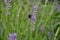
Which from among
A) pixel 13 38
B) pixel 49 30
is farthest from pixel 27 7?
pixel 13 38

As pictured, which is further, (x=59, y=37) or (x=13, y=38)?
(x=59, y=37)

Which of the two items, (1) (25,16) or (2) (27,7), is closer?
(1) (25,16)

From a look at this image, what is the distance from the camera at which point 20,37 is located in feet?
6.31

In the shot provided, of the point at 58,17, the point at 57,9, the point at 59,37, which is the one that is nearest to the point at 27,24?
the point at 59,37

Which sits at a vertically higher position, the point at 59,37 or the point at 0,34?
the point at 0,34

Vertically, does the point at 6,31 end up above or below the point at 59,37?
above

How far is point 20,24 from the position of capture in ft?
7.13

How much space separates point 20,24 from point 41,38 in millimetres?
276

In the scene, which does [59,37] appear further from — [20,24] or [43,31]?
[20,24]

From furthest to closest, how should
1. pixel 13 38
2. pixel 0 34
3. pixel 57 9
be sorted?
1. pixel 57 9
2. pixel 0 34
3. pixel 13 38

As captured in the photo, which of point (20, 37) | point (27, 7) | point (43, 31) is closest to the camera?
point (20, 37)

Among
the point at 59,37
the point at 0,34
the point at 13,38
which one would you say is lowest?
the point at 59,37

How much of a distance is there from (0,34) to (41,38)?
395mm

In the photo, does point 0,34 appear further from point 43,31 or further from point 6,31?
point 43,31
